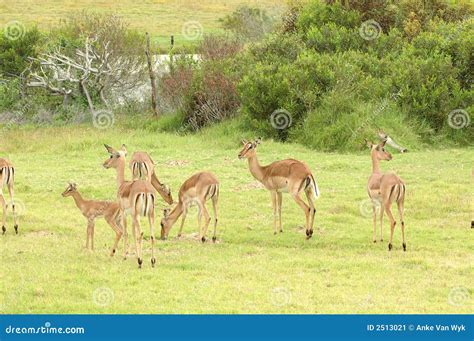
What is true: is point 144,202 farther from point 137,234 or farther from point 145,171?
point 145,171

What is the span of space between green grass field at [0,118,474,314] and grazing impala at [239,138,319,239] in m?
0.41

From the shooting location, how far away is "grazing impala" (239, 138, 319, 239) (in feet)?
43.0

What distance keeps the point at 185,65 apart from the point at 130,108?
2112mm

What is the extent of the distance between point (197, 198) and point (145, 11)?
Answer: 54.4 metres

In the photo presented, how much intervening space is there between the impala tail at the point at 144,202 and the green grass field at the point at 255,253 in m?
0.72

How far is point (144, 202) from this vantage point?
1107cm

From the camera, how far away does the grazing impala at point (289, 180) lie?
1312cm

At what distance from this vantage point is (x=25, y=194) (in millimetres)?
16703

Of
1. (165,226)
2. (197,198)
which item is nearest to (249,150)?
(197,198)

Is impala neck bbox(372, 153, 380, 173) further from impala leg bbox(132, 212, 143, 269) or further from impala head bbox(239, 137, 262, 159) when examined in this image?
impala leg bbox(132, 212, 143, 269)

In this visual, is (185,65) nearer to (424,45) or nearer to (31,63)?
(31,63)

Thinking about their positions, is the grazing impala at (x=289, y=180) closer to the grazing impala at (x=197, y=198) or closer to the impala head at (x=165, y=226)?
the grazing impala at (x=197, y=198)

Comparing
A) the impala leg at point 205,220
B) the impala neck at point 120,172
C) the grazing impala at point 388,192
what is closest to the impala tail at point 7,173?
the impala neck at point 120,172

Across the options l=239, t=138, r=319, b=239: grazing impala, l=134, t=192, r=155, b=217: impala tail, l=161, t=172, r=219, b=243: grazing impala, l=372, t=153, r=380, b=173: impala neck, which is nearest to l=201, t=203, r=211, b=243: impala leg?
l=161, t=172, r=219, b=243: grazing impala
